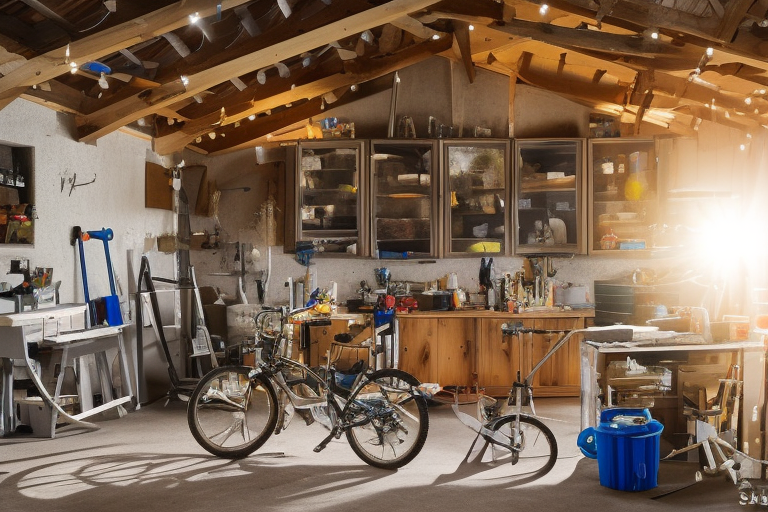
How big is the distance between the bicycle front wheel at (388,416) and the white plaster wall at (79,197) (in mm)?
2800

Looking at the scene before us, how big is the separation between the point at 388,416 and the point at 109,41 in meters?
3.03

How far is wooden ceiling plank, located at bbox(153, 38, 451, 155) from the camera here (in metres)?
7.36

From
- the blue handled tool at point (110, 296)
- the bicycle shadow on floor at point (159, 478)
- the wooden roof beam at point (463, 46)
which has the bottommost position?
the bicycle shadow on floor at point (159, 478)

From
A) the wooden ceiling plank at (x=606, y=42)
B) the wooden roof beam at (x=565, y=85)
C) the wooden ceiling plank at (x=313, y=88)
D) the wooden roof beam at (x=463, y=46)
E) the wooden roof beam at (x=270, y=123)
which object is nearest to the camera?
the wooden ceiling plank at (x=606, y=42)

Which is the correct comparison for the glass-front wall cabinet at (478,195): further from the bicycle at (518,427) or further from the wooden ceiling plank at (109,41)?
the wooden ceiling plank at (109,41)

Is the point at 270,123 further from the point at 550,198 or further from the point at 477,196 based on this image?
the point at 550,198

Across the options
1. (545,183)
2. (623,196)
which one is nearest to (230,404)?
(545,183)

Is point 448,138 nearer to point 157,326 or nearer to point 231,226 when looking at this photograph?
point 231,226

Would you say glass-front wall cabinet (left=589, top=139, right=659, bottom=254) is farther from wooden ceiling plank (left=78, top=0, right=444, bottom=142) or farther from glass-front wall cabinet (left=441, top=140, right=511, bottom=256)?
wooden ceiling plank (left=78, top=0, right=444, bottom=142)

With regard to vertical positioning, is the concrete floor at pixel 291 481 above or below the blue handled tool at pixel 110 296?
below

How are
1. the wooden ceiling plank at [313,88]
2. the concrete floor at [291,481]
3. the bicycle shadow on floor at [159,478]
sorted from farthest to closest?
the wooden ceiling plank at [313,88] < the bicycle shadow on floor at [159,478] < the concrete floor at [291,481]

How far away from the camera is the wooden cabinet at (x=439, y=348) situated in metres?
7.73

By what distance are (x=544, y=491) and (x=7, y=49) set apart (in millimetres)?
4325

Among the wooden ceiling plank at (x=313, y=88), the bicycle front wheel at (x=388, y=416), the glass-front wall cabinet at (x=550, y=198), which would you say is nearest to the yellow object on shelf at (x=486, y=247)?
the glass-front wall cabinet at (x=550, y=198)
